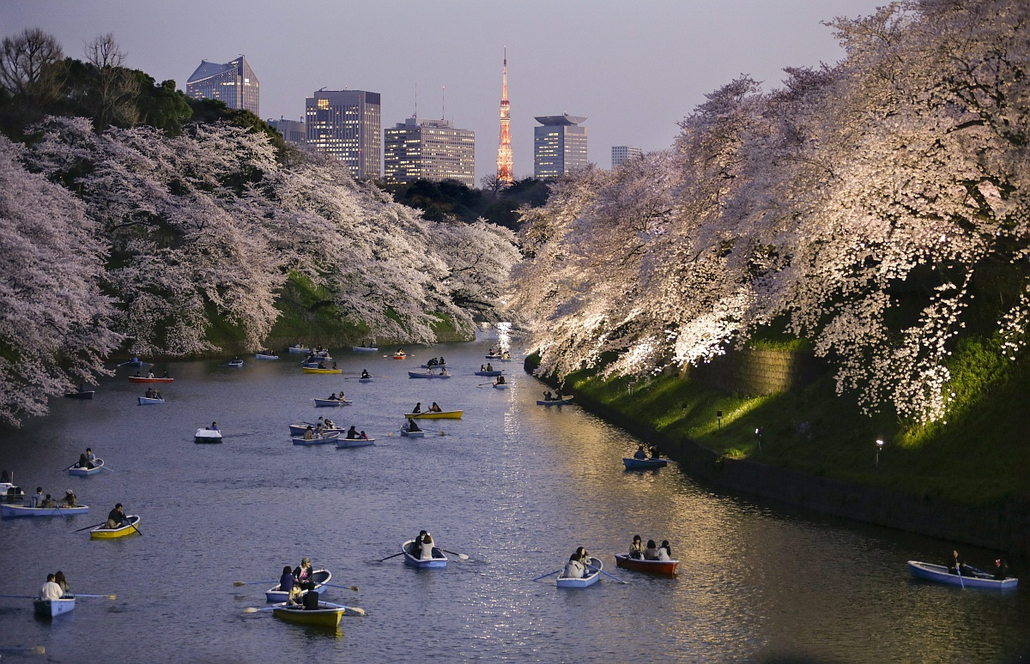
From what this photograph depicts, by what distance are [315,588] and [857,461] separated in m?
16.3

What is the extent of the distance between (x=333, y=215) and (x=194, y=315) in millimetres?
21136

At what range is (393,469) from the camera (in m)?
41.7

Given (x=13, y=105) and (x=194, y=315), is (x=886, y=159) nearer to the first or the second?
(x=194, y=315)

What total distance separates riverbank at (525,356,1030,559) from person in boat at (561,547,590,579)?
904 cm

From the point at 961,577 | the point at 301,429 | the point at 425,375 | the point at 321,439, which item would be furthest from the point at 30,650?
the point at 425,375

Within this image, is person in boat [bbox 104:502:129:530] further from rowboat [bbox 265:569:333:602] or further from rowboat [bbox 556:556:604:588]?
rowboat [bbox 556:556:604:588]

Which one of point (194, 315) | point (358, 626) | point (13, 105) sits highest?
point (13, 105)

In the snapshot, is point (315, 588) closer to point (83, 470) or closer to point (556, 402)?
point (83, 470)

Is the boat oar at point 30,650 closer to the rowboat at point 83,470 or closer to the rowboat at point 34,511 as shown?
the rowboat at point 34,511

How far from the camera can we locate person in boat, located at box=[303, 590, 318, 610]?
2412cm

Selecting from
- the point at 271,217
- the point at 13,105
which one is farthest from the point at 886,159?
the point at 13,105

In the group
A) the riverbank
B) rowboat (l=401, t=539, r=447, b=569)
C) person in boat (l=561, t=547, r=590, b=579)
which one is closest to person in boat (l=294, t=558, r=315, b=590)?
rowboat (l=401, t=539, r=447, b=569)

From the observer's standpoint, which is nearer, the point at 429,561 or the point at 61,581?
the point at 61,581

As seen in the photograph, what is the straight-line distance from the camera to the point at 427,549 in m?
28.2
